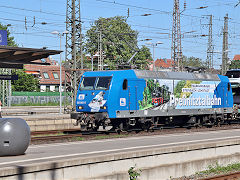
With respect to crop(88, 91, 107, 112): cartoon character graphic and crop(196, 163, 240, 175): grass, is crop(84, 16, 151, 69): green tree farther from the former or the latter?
crop(196, 163, 240, 175): grass

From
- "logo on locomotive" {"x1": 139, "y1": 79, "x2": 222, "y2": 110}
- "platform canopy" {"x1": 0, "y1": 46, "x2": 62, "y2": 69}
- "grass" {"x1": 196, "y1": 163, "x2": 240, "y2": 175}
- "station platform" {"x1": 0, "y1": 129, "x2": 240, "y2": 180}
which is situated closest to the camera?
"station platform" {"x1": 0, "y1": 129, "x2": 240, "y2": 180}

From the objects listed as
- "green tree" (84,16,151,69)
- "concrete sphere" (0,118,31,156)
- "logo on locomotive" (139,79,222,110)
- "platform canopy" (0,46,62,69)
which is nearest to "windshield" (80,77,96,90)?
"logo on locomotive" (139,79,222,110)

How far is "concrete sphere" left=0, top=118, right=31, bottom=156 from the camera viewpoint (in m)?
12.5

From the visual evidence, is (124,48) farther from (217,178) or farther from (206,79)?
(217,178)

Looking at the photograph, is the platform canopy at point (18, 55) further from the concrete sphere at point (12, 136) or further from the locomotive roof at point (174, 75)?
the concrete sphere at point (12, 136)

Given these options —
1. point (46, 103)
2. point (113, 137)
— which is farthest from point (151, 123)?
point (46, 103)

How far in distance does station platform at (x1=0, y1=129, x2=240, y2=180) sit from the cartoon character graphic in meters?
6.73

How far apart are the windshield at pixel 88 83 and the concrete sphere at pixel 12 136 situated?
10192mm

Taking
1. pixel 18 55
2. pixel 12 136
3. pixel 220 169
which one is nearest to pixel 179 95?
pixel 18 55

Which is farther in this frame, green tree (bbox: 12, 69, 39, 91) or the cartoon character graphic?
green tree (bbox: 12, 69, 39, 91)

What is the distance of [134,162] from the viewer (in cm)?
1257

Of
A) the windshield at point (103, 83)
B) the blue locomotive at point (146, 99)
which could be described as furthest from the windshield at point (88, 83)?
the windshield at point (103, 83)

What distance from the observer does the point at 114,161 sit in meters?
12.1

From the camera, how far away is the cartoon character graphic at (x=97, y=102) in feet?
72.7
